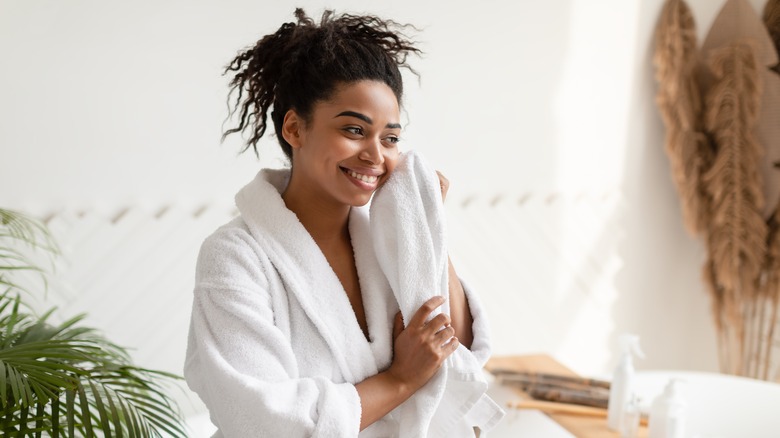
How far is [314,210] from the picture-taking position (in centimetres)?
141

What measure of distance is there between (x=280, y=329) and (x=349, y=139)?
0.34m

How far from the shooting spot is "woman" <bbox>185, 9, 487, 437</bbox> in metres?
1.23

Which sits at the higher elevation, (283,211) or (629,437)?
(283,211)

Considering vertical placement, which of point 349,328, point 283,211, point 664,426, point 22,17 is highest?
point 22,17

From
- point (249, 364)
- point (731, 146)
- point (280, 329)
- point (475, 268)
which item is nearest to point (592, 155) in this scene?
point (731, 146)

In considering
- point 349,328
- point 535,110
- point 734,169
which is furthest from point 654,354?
point 349,328

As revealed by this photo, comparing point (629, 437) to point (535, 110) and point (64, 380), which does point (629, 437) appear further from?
point (535, 110)

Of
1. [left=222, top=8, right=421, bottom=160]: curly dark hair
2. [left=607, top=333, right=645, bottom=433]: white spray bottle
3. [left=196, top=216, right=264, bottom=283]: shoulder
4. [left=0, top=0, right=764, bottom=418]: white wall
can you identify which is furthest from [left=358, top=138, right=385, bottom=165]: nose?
[left=0, top=0, right=764, bottom=418]: white wall

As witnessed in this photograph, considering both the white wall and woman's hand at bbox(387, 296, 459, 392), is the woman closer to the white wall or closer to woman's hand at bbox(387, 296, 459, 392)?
woman's hand at bbox(387, 296, 459, 392)

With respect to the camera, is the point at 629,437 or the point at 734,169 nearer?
the point at 629,437

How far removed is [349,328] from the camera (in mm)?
1353

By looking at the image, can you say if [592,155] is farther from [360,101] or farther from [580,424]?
[360,101]

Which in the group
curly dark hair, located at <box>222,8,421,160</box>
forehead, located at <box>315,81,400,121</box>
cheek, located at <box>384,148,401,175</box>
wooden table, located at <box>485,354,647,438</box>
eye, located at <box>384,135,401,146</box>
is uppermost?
curly dark hair, located at <box>222,8,421,160</box>

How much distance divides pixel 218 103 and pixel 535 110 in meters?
1.30
